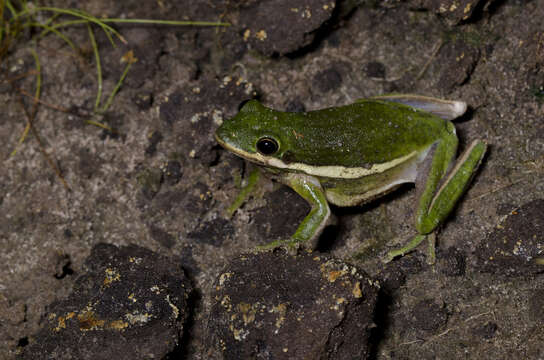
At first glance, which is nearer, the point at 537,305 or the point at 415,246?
the point at 537,305

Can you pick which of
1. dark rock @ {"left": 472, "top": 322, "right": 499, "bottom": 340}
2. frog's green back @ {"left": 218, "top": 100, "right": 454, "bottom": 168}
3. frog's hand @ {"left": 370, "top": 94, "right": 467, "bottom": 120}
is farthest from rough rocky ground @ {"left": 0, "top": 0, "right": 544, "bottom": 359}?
frog's green back @ {"left": 218, "top": 100, "right": 454, "bottom": 168}

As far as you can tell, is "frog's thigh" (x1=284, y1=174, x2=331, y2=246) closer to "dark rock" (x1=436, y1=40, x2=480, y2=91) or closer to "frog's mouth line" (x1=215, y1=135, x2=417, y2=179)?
"frog's mouth line" (x1=215, y1=135, x2=417, y2=179)

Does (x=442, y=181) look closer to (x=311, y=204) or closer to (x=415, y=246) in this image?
(x=415, y=246)

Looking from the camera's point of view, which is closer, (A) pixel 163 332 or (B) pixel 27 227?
(A) pixel 163 332

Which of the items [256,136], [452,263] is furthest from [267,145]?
[452,263]

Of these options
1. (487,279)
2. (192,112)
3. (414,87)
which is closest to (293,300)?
(487,279)

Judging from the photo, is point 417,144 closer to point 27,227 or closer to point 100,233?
point 100,233

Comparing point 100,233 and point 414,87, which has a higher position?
point 414,87
